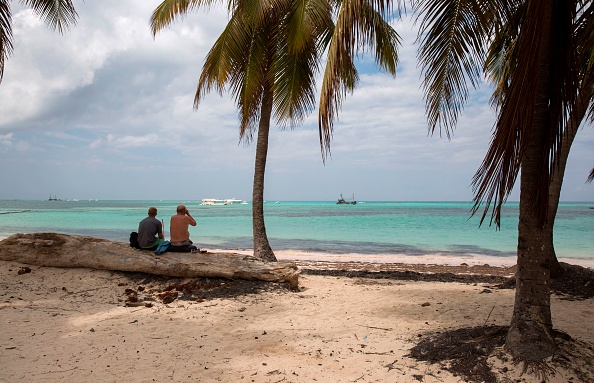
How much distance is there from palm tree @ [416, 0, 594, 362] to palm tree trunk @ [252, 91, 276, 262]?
19.9 ft

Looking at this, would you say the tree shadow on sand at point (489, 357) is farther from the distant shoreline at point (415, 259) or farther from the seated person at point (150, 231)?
the distant shoreline at point (415, 259)

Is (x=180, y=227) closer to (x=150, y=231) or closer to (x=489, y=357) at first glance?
(x=150, y=231)

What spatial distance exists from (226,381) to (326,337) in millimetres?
1593

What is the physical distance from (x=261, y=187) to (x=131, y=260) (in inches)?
140

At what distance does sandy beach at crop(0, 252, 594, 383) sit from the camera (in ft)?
13.3

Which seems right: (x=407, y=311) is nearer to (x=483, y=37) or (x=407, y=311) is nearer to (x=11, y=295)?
(x=483, y=37)

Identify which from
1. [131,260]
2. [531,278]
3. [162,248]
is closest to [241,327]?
[162,248]

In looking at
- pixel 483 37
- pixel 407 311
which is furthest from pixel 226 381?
pixel 483 37

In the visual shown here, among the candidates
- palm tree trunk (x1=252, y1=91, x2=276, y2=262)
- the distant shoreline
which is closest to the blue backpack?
palm tree trunk (x1=252, y1=91, x2=276, y2=262)

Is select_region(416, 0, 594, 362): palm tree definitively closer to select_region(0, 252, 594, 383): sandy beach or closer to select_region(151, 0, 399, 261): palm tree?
select_region(0, 252, 594, 383): sandy beach

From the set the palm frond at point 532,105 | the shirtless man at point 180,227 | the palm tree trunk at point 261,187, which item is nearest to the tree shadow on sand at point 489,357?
the palm frond at point 532,105

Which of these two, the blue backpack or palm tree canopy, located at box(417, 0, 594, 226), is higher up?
palm tree canopy, located at box(417, 0, 594, 226)

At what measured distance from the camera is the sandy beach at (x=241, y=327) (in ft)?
13.3

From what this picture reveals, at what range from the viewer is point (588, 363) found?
148 inches
